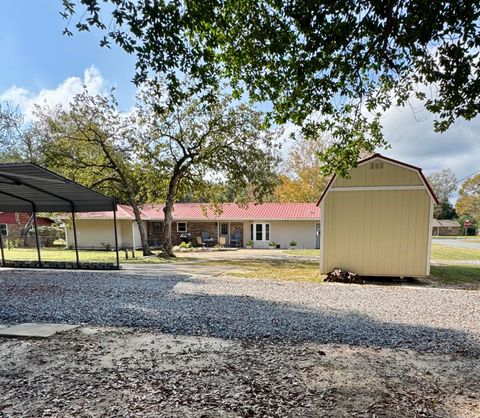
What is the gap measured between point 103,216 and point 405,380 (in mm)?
22671

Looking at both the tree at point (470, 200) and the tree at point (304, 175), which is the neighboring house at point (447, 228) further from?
the tree at point (304, 175)

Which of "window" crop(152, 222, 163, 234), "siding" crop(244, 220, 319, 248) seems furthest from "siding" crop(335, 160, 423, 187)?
"window" crop(152, 222, 163, 234)

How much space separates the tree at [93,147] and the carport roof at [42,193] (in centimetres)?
499

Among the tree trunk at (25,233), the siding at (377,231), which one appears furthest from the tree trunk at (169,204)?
the tree trunk at (25,233)

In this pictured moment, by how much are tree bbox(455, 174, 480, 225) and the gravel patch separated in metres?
46.8

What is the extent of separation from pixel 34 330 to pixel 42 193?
6578mm

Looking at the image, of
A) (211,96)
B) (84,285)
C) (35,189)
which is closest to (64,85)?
(35,189)

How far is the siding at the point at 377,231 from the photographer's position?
912cm

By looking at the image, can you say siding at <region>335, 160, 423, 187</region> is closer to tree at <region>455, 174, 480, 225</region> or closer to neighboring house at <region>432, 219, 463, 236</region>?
tree at <region>455, 174, 480, 225</region>

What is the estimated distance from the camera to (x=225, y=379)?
9.95 ft

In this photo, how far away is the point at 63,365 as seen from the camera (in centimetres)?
333

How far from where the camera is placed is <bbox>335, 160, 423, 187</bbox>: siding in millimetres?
9125

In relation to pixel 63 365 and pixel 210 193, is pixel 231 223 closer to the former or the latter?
pixel 210 193

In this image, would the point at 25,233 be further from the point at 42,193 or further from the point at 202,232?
the point at 42,193
